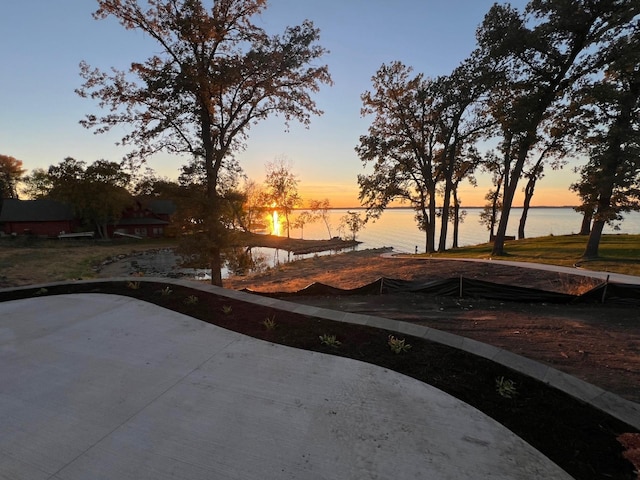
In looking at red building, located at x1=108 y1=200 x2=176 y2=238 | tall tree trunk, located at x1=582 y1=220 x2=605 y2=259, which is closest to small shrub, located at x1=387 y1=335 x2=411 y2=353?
tall tree trunk, located at x1=582 y1=220 x2=605 y2=259

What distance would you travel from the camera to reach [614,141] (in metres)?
12.1

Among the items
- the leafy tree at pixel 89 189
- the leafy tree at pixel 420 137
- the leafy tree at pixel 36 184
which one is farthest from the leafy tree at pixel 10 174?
the leafy tree at pixel 420 137

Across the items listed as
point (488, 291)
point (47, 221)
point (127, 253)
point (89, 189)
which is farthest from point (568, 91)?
point (47, 221)

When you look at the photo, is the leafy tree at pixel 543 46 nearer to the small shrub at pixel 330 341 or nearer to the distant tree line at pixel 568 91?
the distant tree line at pixel 568 91

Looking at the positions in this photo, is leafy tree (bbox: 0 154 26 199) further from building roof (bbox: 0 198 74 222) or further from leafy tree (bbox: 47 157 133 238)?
leafy tree (bbox: 47 157 133 238)

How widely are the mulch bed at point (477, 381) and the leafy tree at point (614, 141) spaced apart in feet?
41.9

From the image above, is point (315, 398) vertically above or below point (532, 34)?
below

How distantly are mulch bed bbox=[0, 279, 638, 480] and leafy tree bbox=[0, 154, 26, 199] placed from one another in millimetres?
74331

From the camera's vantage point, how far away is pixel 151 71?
9289mm

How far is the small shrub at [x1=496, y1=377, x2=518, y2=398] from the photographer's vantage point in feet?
10.9

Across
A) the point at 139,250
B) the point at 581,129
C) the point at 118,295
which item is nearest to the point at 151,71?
the point at 118,295

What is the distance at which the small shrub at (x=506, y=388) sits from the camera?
10.9 ft

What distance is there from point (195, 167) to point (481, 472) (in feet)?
34.0

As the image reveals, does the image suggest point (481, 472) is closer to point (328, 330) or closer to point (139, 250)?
point (328, 330)
